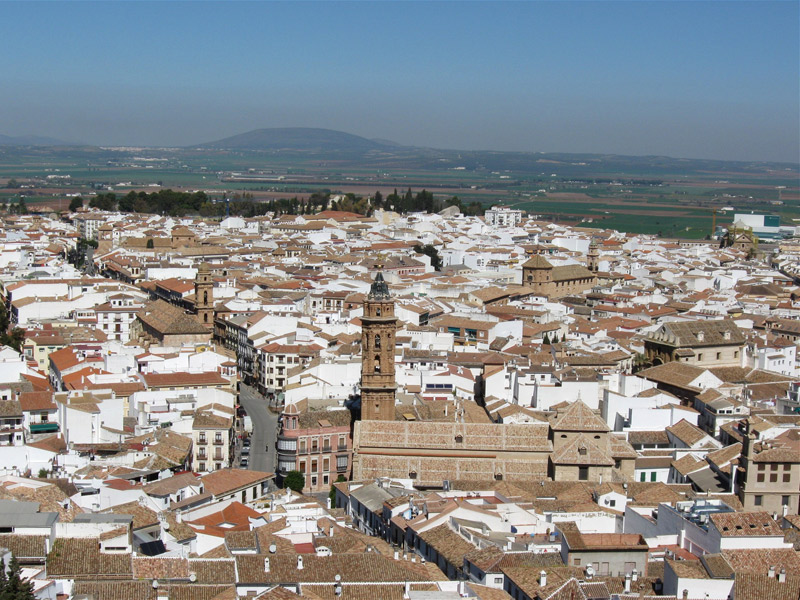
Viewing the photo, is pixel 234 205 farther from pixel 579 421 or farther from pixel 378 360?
pixel 579 421

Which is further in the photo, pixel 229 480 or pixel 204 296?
pixel 204 296

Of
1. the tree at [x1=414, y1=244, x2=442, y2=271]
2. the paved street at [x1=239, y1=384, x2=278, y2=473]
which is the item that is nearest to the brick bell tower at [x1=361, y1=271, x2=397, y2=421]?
the paved street at [x1=239, y1=384, x2=278, y2=473]

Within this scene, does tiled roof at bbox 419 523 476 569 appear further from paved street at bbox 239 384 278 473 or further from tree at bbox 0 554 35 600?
paved street at bbox 239 384 278 473

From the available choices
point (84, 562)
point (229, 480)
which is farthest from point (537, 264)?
point (84, 562)

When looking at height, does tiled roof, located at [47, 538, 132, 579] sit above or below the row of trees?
above

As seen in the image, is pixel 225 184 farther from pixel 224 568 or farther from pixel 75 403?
pixel 224 568
